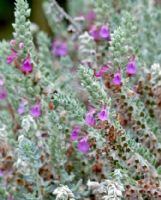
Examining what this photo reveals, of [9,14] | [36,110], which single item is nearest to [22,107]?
[36,110]

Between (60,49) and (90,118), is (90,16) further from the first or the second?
(90,118)

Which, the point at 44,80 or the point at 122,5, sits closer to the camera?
the point at 44,80

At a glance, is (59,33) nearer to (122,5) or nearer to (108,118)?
(122,5)

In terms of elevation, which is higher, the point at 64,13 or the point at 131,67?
the point at 64,13

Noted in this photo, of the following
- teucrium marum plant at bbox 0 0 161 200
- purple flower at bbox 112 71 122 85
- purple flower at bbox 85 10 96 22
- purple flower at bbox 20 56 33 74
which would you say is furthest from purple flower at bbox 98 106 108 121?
purple flower at bbox 85 10 96 22

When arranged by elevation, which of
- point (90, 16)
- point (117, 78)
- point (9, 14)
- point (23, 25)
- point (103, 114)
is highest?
point (9, 14)

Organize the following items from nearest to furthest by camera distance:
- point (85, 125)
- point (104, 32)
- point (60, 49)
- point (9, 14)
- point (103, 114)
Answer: point (103, 114), point (85, 125), point (104, 32), point (60, 49), point (9, 14)

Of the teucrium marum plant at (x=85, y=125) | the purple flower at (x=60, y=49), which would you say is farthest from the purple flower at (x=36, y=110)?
the purple flower at (x=60, y=49)

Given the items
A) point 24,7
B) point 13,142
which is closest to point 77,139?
point 13,142
